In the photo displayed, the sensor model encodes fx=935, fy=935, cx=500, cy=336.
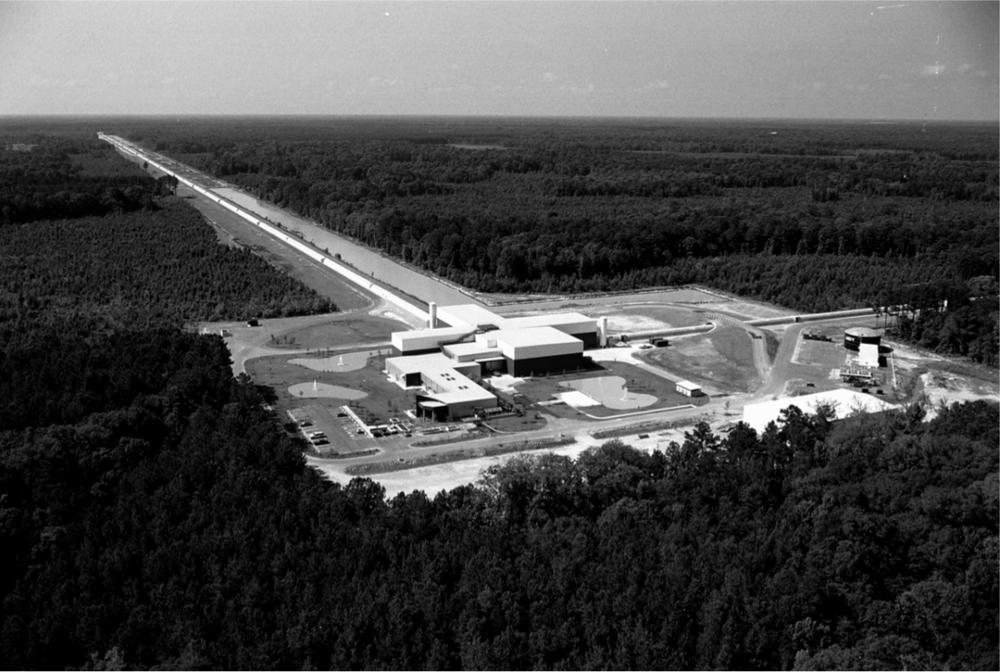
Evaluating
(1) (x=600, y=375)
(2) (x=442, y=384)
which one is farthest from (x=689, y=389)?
(2) (x=442, y=384)

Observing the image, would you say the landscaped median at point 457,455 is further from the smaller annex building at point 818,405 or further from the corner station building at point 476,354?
the smaller annex building at point 818,405

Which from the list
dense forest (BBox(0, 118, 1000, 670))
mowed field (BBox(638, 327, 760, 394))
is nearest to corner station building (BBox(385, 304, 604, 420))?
mowed field (BBox(638, 327, 760, 394))

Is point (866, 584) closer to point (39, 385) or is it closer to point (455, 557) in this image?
point (455, 557)

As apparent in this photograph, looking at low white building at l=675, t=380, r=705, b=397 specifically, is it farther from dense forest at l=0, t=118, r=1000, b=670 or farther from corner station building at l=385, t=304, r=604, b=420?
dense forest at l=0, t=118, r=1000, b=670

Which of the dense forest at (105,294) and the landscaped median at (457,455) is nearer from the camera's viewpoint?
the landscaped median at (457,455)

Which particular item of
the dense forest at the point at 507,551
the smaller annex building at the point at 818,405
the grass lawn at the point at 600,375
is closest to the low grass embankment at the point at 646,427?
the grass lawn at the point at 600,375

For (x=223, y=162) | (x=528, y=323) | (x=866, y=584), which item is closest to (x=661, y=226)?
(x=528, y=323)
